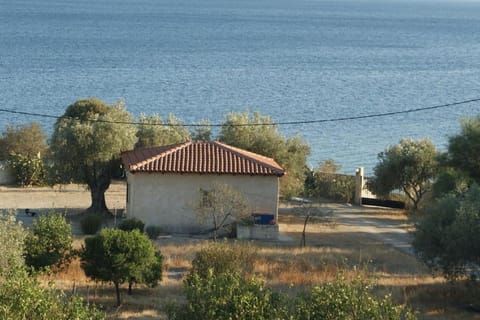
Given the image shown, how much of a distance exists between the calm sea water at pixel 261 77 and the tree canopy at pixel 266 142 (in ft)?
27.2

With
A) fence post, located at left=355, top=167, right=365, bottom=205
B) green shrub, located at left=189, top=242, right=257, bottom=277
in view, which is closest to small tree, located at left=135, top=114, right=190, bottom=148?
fence post, located at left=355, top=167, right=365, bottom=205

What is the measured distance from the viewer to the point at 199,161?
3400cm

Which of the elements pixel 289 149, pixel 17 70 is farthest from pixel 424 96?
Result: pixel 289 149

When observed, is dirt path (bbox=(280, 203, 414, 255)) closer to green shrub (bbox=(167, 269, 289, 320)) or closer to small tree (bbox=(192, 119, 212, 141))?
small tree (bbox=(192, 119, 212, 141))

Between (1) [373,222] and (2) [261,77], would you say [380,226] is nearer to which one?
(1) [373,222]

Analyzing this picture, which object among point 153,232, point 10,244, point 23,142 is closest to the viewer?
point 10,244

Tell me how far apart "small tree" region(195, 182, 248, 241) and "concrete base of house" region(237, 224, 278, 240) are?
1.71ft

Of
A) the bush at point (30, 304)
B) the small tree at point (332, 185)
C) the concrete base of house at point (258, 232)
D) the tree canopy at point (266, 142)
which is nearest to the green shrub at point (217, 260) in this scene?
the bush at point (30, 304)

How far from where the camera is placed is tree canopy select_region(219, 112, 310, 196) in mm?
39875

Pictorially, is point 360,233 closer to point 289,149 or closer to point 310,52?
point 289,149

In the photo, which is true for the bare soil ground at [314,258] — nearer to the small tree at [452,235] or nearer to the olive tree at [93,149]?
the small tree at [452,235]

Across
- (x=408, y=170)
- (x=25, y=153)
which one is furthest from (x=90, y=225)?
(x=25, y=153)

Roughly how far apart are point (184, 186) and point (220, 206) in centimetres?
182

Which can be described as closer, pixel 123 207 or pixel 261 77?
pixel 123 207
